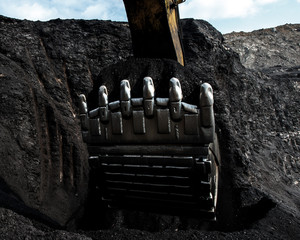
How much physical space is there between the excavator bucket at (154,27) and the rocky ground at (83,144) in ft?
0.74

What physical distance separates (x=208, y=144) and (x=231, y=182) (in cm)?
272

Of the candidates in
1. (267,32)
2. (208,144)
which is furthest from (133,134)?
(267,32)

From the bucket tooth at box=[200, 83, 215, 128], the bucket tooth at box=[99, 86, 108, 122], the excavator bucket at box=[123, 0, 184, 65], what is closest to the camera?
the bucket tooth at box=[200, 83, 215, 128]

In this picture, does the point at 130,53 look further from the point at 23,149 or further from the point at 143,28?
the point at 143,28

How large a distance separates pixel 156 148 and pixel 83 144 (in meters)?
3.01

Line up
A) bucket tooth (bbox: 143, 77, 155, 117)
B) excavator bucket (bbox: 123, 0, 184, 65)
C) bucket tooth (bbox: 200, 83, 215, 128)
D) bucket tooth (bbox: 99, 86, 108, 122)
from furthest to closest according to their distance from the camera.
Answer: excavator bucket (bbox: 123, 0, 184, 65) < bucket tooth (bbox: 99, 86, 108, 122) < bucket tooth (bbox: 143, 77, 155, 117) < bucket tooth (bbox: 200, 83, 215, 128)

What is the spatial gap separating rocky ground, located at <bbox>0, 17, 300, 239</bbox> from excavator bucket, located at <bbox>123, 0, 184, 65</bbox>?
8.9 inches

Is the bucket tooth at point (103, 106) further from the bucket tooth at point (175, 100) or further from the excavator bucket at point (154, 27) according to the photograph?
the excavator bucket at point (154, 27)

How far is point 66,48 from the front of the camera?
588 cm

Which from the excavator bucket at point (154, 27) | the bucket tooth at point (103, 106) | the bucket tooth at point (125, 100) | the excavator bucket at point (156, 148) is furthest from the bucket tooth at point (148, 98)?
the excavator bucket at point (154, 27)

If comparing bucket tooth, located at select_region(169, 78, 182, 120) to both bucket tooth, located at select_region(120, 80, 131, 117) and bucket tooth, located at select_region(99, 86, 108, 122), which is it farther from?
bucket tooth, located at select_region(99, 86, 108, 122)

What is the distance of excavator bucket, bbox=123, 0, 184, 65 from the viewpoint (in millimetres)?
2602

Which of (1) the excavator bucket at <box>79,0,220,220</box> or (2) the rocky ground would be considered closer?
(1) the excavator bucket at <box>79,0,220,220</box>

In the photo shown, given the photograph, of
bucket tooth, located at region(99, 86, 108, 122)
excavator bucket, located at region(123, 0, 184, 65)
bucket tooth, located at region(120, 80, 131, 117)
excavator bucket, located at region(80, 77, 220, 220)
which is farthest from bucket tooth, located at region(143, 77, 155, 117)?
excavator bucket, located at region(123, 0, 184, 65)
